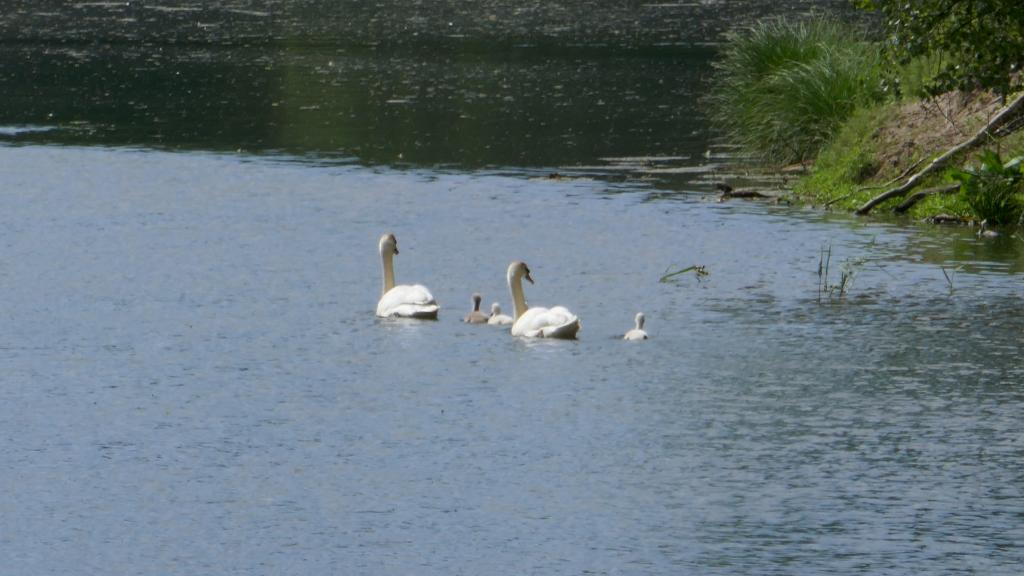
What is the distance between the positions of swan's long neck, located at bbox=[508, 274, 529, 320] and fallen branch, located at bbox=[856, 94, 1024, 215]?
7742 mm

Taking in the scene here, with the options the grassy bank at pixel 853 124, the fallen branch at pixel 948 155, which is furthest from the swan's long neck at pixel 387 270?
the fallen branch at pixel 948 155

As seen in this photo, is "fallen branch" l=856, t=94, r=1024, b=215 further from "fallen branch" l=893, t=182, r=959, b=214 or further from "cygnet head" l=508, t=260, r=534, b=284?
"cygnet head" l=508, t=260, r=534, b=284

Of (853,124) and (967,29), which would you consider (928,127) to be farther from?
(967,29)

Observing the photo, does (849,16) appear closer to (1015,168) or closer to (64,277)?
(1015,168)

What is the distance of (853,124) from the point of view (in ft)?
87.6

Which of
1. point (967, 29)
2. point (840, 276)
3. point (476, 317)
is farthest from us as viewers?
point (967, 29)

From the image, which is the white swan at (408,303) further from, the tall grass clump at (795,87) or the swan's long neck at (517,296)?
→ the tall grass clump at (795,87)

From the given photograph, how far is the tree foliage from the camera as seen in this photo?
1962 cm

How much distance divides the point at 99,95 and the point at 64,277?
2308 centimetres

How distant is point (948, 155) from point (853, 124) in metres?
3.70

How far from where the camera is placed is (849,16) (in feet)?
214

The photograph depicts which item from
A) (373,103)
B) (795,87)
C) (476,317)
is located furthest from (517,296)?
(373,103)

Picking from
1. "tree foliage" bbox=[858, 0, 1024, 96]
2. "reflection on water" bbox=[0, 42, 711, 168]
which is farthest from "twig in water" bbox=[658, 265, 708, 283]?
Result: "reflection on water" bbox=[0, 42, 711, 168]

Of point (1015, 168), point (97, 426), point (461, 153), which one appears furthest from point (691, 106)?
point (97, 426)
